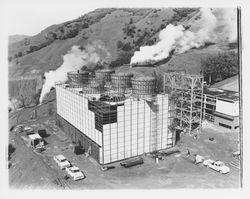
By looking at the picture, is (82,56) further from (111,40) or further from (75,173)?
(75,173)

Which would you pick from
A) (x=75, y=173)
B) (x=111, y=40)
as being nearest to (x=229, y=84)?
(x=111, y=40)

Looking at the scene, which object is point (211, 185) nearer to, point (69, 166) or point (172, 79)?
point (69, 166)

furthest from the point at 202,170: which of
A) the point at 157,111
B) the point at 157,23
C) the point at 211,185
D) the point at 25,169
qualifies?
the point at 157,23

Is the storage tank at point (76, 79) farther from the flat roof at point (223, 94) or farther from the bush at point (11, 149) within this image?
the flat roof at point (223, 94)

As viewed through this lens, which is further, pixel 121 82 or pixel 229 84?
pixel 229 84

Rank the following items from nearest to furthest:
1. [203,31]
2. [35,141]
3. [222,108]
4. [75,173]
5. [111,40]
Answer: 1. [75,173]
2. [35,141]
3. [222,108]
4. [203,31]
5. [111,40]

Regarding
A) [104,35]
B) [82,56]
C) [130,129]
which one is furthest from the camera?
[104,35]

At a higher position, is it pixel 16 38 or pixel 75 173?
pixel 16 38
